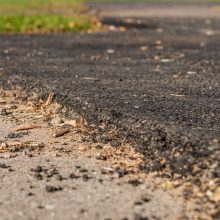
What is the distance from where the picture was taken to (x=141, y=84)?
7328mm

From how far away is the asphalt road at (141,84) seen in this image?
4.47 metres

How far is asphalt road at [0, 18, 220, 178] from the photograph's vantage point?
447 centimetres

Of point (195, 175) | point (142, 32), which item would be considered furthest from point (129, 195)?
point (142, 32)

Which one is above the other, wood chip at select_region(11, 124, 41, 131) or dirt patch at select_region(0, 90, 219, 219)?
dirt patch at select_region(0, 90, 219, 219)

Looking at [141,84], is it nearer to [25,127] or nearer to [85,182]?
[25,127]

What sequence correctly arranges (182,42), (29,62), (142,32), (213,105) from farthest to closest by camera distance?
(142,32) < (182,42) < (29,62) < (213,105)

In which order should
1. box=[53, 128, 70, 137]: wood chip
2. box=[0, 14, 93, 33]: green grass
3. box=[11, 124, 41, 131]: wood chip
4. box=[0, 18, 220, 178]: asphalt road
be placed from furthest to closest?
box=[0, 14, 93, 33]: green grass < box=[11, 124, 41, 131]: wood chip < box=[53, 128, 70, 137]: wood chip < box=[0, 18, 220, 178]: asphalt road

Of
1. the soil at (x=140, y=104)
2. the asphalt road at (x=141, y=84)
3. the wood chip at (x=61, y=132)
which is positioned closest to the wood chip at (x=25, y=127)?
the soil at (x=140, y=104)

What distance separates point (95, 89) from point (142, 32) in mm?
9691

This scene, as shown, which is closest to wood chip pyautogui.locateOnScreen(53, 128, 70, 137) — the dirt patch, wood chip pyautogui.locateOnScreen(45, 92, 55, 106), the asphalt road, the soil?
the dirt patch

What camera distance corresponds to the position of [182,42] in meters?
13.5

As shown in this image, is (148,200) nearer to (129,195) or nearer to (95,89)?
(129,195)

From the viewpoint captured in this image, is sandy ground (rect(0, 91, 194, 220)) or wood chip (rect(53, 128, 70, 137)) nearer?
sandy ground (rect(0, 91, 194, 220))

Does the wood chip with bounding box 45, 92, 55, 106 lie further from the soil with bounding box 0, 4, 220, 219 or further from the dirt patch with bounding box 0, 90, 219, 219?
the dirt patch with bounding box 0, 90, 219, 219
